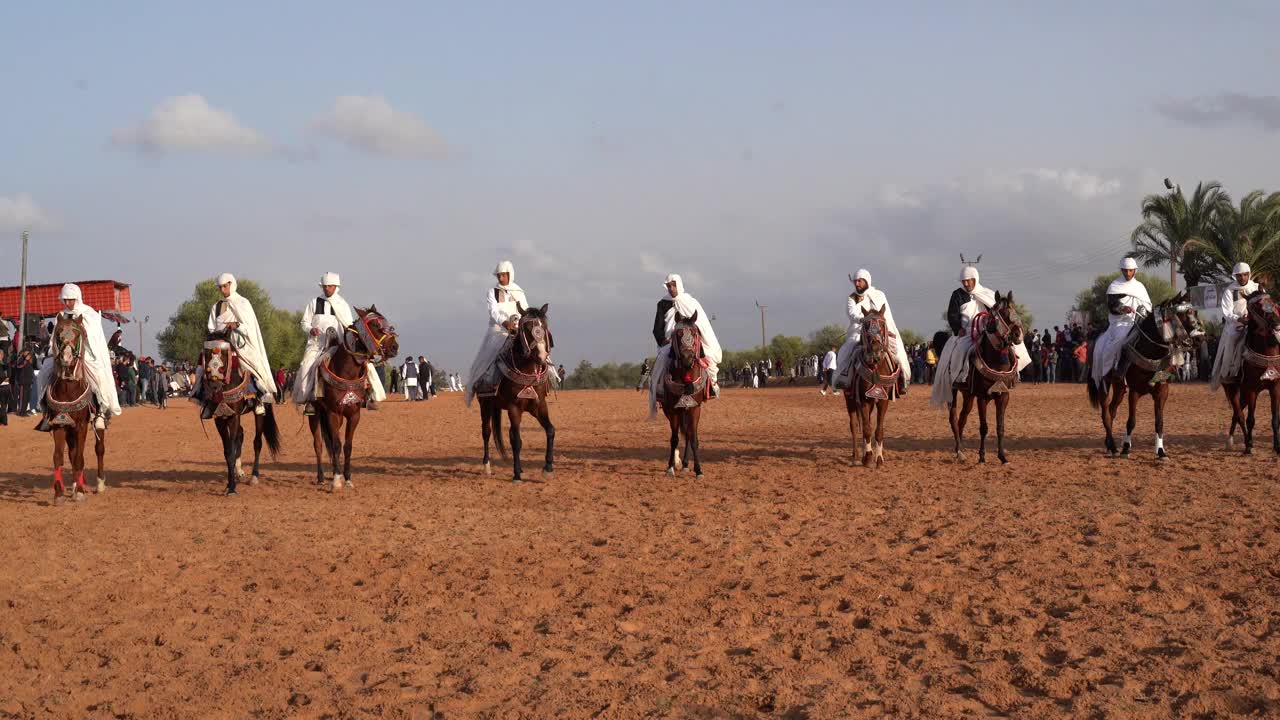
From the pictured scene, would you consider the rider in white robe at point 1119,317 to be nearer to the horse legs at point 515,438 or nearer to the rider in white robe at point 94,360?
the horse legs at point 515,438

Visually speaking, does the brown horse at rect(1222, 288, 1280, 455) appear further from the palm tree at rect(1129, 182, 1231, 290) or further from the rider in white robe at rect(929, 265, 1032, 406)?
the palm tree at rect(1129, 182, 1231, 290)

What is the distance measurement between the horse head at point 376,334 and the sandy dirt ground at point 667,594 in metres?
1.90

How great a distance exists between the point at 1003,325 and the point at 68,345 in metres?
12.3

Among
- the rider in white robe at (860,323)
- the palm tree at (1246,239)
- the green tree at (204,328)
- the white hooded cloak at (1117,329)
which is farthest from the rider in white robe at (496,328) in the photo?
the green tree at (204,328)

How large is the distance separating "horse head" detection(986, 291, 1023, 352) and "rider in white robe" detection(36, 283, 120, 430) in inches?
465

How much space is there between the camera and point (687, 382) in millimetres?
15711

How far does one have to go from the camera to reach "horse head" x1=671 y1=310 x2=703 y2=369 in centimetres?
1547

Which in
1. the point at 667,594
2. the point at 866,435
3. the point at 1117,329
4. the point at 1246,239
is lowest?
the point at 667,594

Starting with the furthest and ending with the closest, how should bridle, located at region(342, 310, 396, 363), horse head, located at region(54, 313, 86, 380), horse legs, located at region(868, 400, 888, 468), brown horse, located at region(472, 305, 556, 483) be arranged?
horse legs, located at region(868, 400, 888, 468), brown horse, located at region(472, 305, 556, 483), bridle, located at region(342, 310, 396, 363), horse head, located at region(54, 313, 86, 380)

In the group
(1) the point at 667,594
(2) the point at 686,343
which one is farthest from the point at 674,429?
(1) the point at 667,594

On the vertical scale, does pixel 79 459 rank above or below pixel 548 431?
below

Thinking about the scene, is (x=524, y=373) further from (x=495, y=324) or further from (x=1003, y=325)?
(x=1003, y=325)

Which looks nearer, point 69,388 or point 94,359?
point 69,388

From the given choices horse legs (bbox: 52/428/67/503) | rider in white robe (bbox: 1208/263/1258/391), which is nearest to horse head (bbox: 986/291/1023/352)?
rider in white robe (bbox: 1208/263/1258/391)
